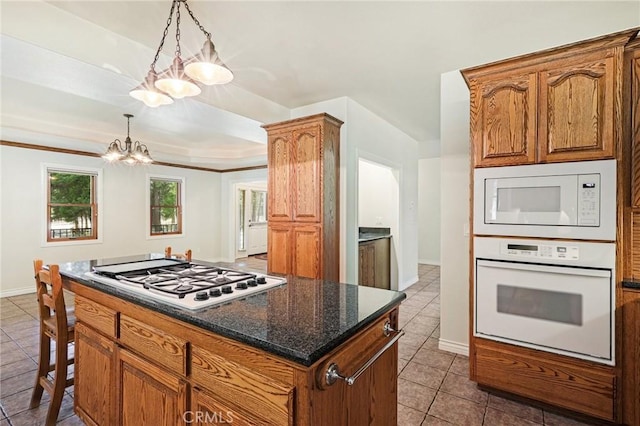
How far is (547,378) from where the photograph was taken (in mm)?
2002

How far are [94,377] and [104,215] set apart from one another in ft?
17.4

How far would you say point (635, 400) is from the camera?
1.80 meters

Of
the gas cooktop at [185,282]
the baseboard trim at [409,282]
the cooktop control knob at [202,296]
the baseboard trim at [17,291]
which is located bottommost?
the baseboard trim at [17,291]

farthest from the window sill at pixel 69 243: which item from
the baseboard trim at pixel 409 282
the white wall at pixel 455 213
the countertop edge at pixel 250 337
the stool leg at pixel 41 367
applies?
the white wall at pixel 455 213

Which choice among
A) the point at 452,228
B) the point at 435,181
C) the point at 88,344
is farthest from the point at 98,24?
the point at 435,181

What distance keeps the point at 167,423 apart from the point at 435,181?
23.4ft

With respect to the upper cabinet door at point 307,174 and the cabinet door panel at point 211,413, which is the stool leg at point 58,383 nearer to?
the cabinet door panel at point 211,413

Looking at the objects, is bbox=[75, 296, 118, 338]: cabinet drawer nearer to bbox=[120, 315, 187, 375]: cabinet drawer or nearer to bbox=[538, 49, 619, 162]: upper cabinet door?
bbox=[120, 315, 187, 375]: cabinet drawer

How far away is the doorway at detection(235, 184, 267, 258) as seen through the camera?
28.8 ft

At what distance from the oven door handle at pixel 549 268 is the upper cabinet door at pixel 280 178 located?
80.0 inches

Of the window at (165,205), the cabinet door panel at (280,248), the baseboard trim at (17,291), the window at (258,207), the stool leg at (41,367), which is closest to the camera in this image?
the stool leg at (41,367)

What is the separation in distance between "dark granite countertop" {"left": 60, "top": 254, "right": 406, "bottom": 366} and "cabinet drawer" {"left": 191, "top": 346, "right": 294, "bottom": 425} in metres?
0.12

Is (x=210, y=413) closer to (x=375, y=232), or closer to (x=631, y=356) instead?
(x=631, y=356)

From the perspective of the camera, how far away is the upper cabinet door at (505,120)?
2055 millimetres
